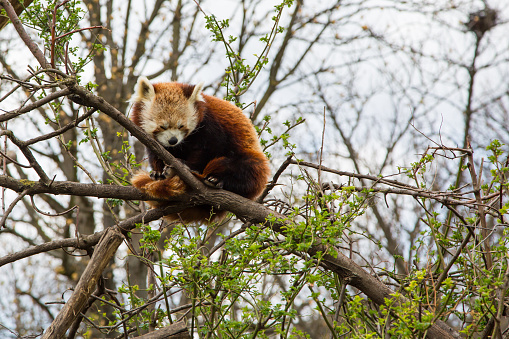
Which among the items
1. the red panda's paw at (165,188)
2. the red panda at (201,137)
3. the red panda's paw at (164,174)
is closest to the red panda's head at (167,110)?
the red panda at (201,137)

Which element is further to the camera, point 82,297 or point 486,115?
point 486,115

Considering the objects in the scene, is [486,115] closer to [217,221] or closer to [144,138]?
[217,221]

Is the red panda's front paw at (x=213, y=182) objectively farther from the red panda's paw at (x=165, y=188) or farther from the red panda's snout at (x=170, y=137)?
the red panda's snout at (x=170, y=137)

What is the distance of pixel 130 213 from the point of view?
1020 cm

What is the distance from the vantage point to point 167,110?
4293 mm

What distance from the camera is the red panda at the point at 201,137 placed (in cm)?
421

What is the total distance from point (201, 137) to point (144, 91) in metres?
0.70

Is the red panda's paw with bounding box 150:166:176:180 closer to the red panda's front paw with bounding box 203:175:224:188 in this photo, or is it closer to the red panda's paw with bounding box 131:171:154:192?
the red panda's paw with bounding box 131:171:154:192

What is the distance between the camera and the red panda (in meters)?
Result: 4.21

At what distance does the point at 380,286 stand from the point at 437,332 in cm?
49

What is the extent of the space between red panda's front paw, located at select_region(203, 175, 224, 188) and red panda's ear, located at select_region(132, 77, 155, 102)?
1.01 m

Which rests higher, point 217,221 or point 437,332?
point 217,221

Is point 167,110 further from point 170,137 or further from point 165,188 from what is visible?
point 165,188

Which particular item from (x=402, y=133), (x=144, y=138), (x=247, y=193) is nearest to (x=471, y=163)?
(x=247, y=193)
